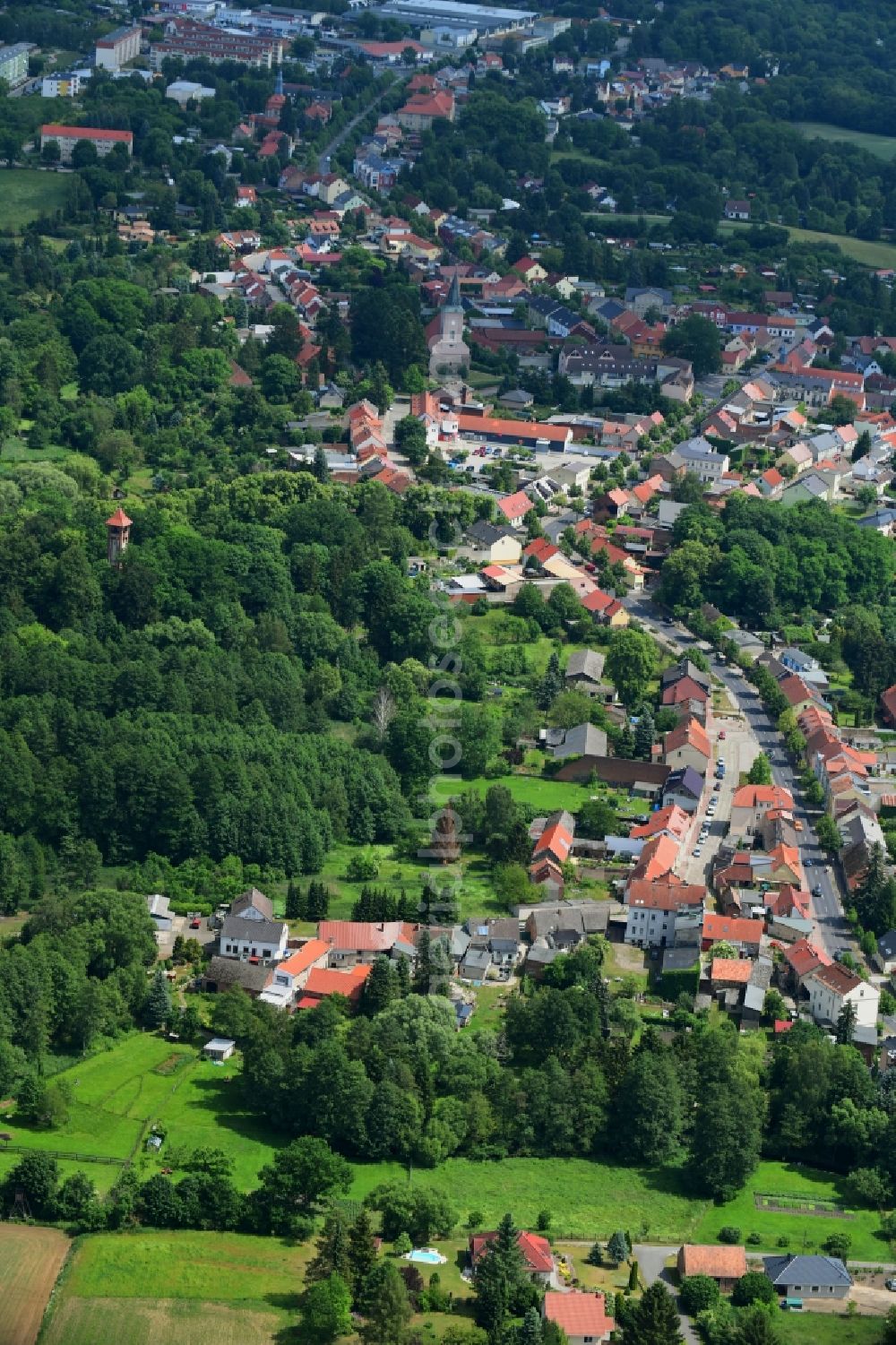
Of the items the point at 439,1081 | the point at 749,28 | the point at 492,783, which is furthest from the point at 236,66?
the point at 439,1081

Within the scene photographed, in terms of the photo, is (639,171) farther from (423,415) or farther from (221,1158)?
(221,1158)

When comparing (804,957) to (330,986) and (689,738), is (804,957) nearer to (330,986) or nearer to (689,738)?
(330,986)

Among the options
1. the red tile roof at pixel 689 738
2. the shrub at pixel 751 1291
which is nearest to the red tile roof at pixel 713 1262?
the shrub at pixel 751 1291

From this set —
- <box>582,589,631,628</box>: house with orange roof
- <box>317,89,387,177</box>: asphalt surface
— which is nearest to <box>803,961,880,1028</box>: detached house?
<box>582,589,631,628</box>: house with orange roof

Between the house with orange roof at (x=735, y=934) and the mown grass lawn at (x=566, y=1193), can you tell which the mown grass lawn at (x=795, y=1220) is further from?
the house with orange roof at (x=735, y=934)

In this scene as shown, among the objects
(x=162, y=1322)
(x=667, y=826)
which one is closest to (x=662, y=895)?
(x=667, y=826)
